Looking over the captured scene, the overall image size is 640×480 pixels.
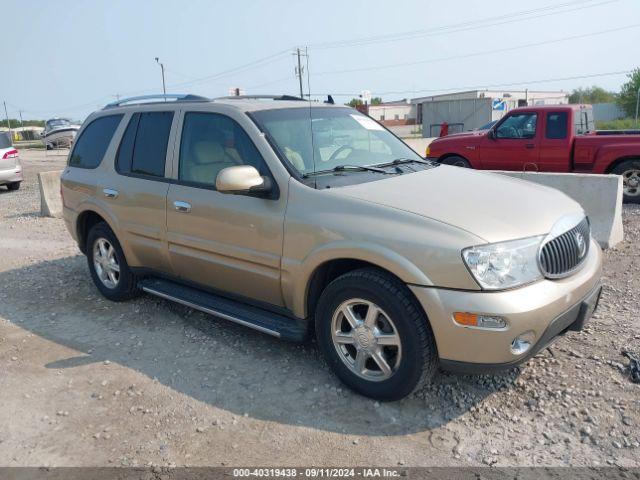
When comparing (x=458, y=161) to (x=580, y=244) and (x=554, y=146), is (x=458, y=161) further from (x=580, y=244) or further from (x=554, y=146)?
(x=580, y=244)

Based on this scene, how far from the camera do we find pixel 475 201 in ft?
11.6

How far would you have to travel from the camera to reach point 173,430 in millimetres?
3369

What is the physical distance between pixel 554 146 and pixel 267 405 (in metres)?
8.38

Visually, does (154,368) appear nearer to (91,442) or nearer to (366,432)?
(91,442)

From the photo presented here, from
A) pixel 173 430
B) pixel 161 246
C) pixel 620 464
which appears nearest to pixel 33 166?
pixel 161 246

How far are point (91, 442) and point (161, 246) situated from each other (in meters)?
1.85

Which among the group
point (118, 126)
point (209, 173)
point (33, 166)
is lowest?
point (33, 166)

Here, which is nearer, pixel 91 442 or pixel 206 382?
pixel 91 442

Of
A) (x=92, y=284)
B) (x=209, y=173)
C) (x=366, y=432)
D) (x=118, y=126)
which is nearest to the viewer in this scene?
(x=366, y=432)

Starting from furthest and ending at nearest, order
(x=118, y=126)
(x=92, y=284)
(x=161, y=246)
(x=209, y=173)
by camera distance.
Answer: (x=92, y=284) < (x=118, y=126) < (x=161, y=246) < (x=209, y=173)

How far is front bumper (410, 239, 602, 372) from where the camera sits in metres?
3.00

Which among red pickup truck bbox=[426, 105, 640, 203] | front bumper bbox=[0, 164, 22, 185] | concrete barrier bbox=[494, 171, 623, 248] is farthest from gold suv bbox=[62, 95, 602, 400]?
front bumper bbox=[0, 164, 22, 185]

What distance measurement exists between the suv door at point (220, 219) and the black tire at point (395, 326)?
528mm

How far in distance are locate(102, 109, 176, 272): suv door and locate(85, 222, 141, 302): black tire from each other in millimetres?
179
